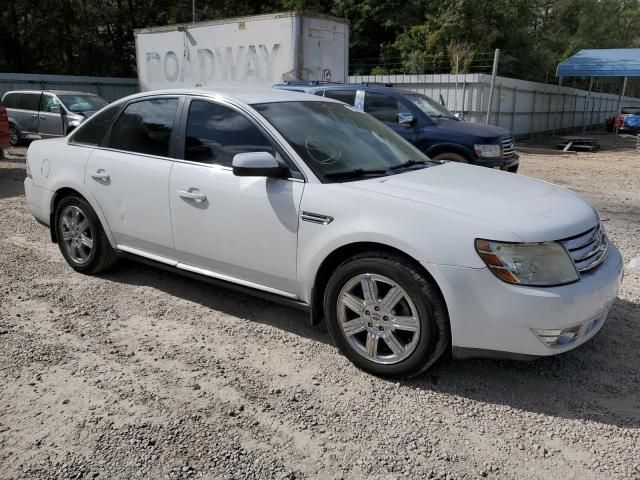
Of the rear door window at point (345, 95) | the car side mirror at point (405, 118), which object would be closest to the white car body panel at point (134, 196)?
the car side mirror at point (405, 118)

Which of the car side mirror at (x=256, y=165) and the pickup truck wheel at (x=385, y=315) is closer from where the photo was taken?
the pickup truck wheel at (x=385, y=315)

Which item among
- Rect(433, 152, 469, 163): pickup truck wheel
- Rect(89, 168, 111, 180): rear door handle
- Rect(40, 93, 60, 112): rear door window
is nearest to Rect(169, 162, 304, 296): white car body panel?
Rect(89, 168, 111, 180): rear door handle

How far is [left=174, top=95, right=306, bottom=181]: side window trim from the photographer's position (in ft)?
11.9

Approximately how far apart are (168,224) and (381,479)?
8.11 feet

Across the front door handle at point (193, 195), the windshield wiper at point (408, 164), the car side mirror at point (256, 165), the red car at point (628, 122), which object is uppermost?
the car side mirror at point (256, 165)

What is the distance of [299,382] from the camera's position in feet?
11.1

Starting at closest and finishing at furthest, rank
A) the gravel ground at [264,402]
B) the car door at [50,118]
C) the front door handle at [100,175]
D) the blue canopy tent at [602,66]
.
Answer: the gravel ground at [264,402] → the front door handle at [100,175] → the car door at [50,118] → the blue canopy tent at [602,66]

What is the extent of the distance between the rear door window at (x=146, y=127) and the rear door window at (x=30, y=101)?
12.0 meters

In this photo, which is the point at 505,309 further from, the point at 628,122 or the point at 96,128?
the point at 628,122

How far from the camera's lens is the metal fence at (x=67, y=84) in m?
20.9

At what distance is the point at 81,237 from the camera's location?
498 centimetres

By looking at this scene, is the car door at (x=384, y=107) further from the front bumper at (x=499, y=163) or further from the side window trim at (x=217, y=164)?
the side window trim at (x=217, y=164)

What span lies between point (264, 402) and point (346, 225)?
111cm

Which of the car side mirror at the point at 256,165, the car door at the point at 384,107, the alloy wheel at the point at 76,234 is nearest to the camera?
the car side mirror at the point at 256,165
